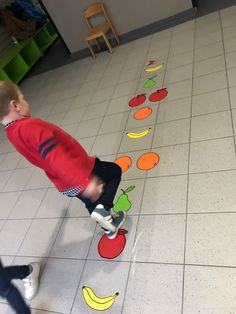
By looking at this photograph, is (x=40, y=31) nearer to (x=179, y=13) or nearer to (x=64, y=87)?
(x=64, y=87)

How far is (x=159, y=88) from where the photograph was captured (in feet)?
11.3

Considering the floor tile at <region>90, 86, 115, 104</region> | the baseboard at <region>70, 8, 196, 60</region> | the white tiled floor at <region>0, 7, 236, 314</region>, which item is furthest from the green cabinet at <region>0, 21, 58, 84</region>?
the floor tile at <region>90, 86, 115, 104</region>

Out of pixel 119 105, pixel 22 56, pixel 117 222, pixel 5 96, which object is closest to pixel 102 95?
pixel 119 105

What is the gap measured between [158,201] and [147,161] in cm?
50

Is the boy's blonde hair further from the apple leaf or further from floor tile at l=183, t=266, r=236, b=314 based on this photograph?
floor tile at l=183, t=266, r=236, b=314

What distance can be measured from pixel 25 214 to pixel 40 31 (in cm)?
579

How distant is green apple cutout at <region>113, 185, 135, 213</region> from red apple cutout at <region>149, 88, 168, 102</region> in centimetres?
131

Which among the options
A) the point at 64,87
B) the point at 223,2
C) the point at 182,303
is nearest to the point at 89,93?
the point at 64,87

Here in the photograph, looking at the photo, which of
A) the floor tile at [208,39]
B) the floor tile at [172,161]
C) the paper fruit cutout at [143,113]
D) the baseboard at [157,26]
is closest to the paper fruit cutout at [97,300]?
the floor tile at [172,161]

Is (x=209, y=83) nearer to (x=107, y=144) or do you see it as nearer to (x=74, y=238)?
(x=107, y=144)

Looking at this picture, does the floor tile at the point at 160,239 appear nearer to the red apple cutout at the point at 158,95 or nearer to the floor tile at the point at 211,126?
the floor tile at the point at 211,126

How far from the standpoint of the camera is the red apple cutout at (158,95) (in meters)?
3.28

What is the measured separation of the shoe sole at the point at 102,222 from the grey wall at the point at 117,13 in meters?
4.12

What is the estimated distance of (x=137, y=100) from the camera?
11.3 ft
